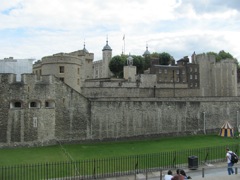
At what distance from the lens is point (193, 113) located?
121 feet

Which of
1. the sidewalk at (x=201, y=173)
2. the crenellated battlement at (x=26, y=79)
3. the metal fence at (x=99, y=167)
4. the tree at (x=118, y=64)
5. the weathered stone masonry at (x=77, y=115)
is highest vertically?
the tree at (x=118, y=64)

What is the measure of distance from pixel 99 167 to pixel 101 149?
7.32 meters

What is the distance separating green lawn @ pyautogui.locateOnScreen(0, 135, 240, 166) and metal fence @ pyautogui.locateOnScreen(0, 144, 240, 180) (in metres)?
2.30

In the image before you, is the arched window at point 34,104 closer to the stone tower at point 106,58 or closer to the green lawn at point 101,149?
the green lawn at point 101,149

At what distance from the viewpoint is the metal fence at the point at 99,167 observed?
17.7 metres

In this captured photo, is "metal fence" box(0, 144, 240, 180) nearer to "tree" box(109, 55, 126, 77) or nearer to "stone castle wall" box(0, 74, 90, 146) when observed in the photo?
"stone castle wall" box(0, 74, 90, 146)

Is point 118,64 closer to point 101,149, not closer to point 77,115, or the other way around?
point 77,115

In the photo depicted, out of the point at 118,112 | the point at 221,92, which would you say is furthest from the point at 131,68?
the point at 118,112

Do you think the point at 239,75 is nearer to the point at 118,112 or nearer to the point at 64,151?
the point at 118,112

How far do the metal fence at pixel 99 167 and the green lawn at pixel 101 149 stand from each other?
230 cm

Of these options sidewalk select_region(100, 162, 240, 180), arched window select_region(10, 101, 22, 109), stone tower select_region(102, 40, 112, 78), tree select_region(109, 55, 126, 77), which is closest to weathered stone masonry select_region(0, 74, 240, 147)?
arched window select_region(10, 101, 22, 109)

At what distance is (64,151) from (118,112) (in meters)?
8.03

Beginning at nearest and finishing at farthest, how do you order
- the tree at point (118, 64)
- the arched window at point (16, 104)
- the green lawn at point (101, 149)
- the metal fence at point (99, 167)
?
1. the metal fence at point (99, 167)
2. the green lawn at point (101, 149)
3. the arched window at point (16, 104)
4. the tree at point (118, 64)

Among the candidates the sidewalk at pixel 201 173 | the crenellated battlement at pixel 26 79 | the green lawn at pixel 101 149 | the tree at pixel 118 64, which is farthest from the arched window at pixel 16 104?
the tree at pixel 118 64
